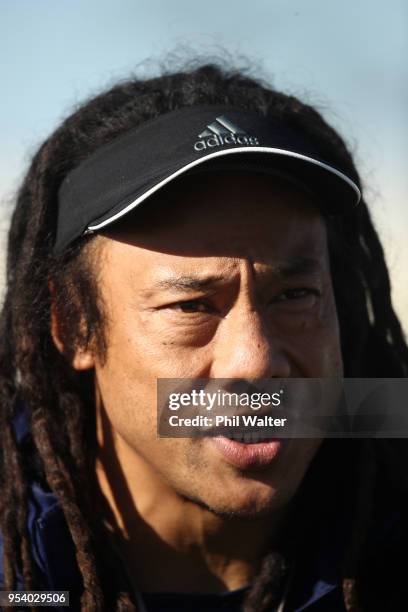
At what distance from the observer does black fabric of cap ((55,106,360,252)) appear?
1.59m

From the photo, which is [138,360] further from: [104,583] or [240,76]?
[240,76]

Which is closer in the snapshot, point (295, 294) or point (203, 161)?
point (203, 161)

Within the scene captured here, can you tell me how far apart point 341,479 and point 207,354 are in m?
0.49

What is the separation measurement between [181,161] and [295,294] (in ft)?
1.13

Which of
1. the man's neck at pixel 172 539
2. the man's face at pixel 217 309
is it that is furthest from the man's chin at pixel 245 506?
the man's neck at pixel 172 539

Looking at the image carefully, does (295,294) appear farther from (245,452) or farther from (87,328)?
(87,328)

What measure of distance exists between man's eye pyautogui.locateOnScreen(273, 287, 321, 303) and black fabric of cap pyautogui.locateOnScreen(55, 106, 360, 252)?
186 mm

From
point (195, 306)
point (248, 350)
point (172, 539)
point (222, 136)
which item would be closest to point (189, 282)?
point (195, 306)

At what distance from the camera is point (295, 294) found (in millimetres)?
1670

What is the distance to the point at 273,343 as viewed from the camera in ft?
5.22

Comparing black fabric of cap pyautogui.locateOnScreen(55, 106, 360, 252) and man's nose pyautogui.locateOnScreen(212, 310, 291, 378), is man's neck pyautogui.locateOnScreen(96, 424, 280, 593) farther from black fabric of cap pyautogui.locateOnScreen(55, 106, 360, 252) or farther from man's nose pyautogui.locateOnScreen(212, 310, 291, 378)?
black fabric of cap pyautogui.locateOnScreen(55, 106, 360, 252)

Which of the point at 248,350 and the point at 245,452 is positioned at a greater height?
the point at 248,350

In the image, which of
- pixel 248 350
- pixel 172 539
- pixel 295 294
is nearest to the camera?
pixel 248 350

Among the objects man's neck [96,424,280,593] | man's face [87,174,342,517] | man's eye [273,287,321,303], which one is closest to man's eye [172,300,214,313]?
man's face [87,174,342,517]
